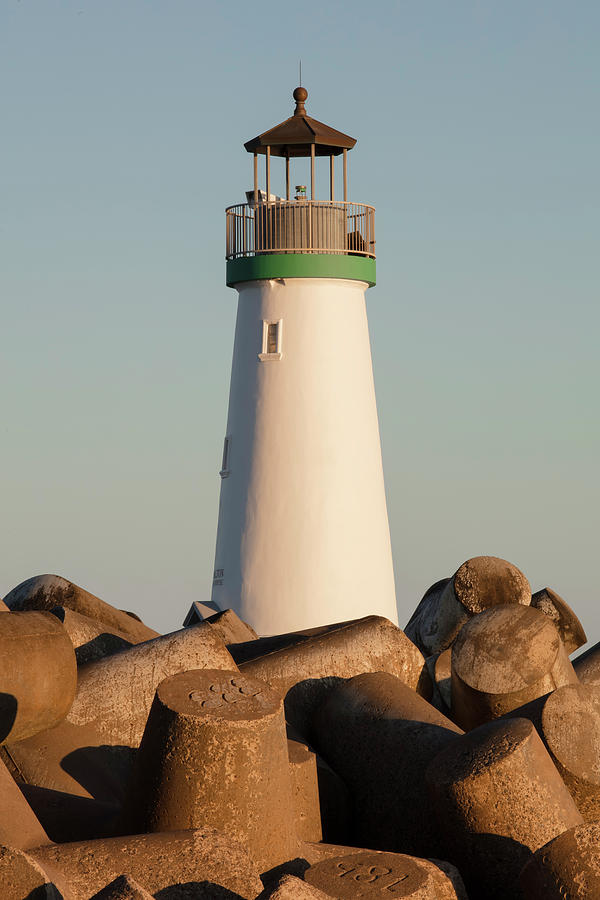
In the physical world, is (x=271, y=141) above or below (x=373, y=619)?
above

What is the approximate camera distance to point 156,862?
434cm

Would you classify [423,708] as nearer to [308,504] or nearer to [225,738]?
[225,738]

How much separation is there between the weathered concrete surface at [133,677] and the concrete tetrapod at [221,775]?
140 cm

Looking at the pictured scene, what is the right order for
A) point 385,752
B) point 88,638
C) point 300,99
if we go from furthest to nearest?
1. point 300,99
2. point 88,638
3. point 385,752

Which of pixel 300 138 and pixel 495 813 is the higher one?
pixel 300 138

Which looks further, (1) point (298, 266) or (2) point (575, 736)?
(1) point (298, 266)

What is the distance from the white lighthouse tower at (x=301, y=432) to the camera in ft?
61.1

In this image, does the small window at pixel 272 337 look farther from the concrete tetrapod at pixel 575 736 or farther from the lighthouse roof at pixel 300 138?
the concrete tetrapod at pixel 575 736

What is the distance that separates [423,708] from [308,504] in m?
12.3

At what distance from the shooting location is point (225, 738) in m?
4.93

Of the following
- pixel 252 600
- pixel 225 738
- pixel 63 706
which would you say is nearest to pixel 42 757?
pixel 63 706

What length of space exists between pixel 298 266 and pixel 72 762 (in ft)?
44.2

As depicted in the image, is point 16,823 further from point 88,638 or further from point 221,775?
point 88,638

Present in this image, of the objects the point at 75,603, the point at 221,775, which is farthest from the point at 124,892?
the point at 75,603
